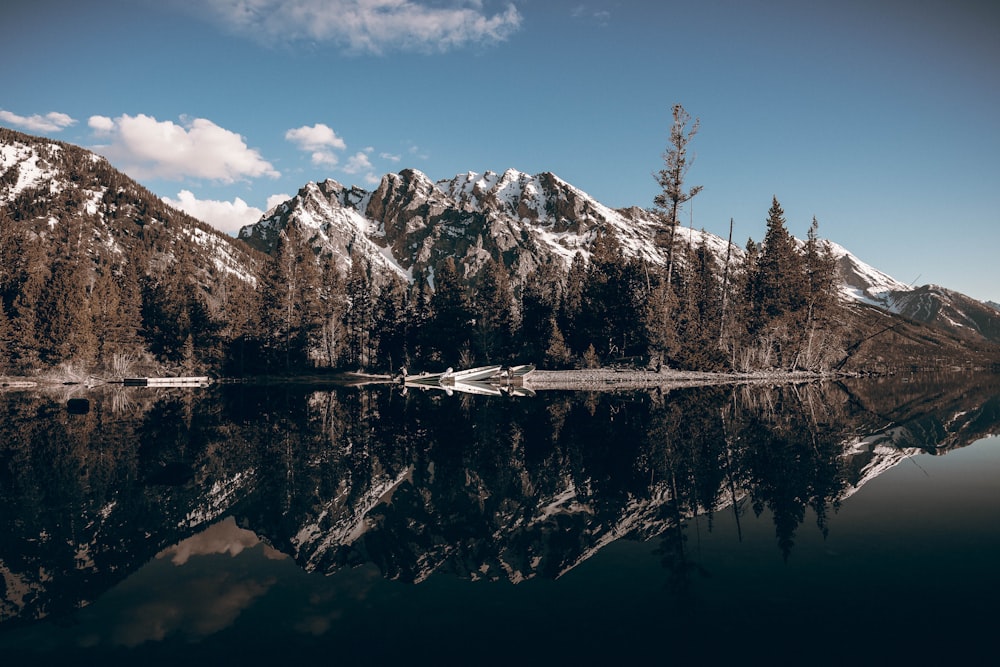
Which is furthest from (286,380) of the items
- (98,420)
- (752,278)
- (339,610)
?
(339,610)

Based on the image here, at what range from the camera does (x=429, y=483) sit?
1539cm

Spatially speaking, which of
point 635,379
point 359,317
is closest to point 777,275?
point 635,379

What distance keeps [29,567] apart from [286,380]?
209ft

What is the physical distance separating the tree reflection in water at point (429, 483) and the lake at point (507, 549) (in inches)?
3.5

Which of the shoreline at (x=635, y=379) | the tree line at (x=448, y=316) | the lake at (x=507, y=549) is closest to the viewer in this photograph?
the lake at (x=507, y=549)

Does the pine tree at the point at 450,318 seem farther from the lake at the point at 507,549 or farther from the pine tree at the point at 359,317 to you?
the lake at the point at 507,549

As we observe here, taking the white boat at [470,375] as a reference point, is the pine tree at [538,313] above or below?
above

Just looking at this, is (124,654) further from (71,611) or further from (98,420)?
(98,420)

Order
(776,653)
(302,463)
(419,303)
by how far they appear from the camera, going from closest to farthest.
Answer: (776,653) → (302,463) → (419,303)

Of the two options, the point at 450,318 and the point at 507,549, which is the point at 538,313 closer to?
the point at 450,318

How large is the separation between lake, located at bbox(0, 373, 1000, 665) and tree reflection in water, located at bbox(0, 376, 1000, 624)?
0.09 meters

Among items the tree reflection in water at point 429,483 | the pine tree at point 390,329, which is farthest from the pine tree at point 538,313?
the tree reflection in water at point 429,483

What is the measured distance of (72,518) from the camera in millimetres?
12680

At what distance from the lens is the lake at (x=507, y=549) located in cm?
722
